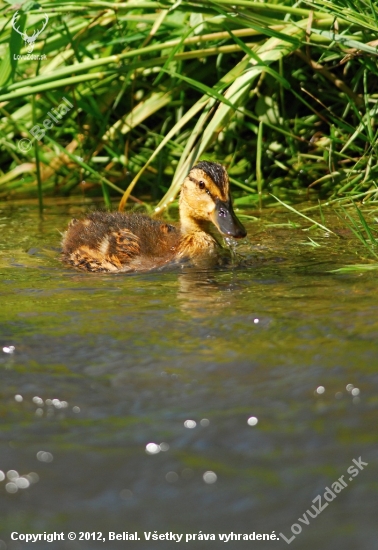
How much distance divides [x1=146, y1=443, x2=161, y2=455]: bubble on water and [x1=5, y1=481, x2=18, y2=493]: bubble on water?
1.06 feet

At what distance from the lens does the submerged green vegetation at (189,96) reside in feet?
16.8

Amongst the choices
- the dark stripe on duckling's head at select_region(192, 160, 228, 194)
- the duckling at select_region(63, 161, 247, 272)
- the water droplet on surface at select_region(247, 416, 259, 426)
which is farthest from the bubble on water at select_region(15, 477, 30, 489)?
the dark stripe on duckling's head at select_region(192, 160, 228, 194)

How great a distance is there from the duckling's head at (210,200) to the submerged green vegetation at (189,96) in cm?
42

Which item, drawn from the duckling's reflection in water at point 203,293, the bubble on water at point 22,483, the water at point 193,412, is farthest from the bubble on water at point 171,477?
the duckling's reflection in water at point 203,293

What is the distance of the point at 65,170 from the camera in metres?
6.50

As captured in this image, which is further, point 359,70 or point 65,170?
point 65,170

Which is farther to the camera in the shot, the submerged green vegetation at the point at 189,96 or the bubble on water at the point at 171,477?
the submerged green vegetation at the point at 189,96

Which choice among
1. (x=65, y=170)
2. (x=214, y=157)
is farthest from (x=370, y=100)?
(x=65, y=170)

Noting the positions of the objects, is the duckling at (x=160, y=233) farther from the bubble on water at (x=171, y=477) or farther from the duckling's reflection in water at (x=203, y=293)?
the bubble on water at (x=171, y=477)

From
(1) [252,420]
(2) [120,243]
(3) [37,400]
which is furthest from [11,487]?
(2) [120,243]

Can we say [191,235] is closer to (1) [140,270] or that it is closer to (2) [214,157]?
(1) [140,270]

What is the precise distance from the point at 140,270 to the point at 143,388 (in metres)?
1.83

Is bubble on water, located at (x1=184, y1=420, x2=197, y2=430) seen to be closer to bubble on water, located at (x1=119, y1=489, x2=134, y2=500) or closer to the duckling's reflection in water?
bubble on water, located at (x1=119, y1=489, x2=134, y2=500)

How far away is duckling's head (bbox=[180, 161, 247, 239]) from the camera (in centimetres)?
457
